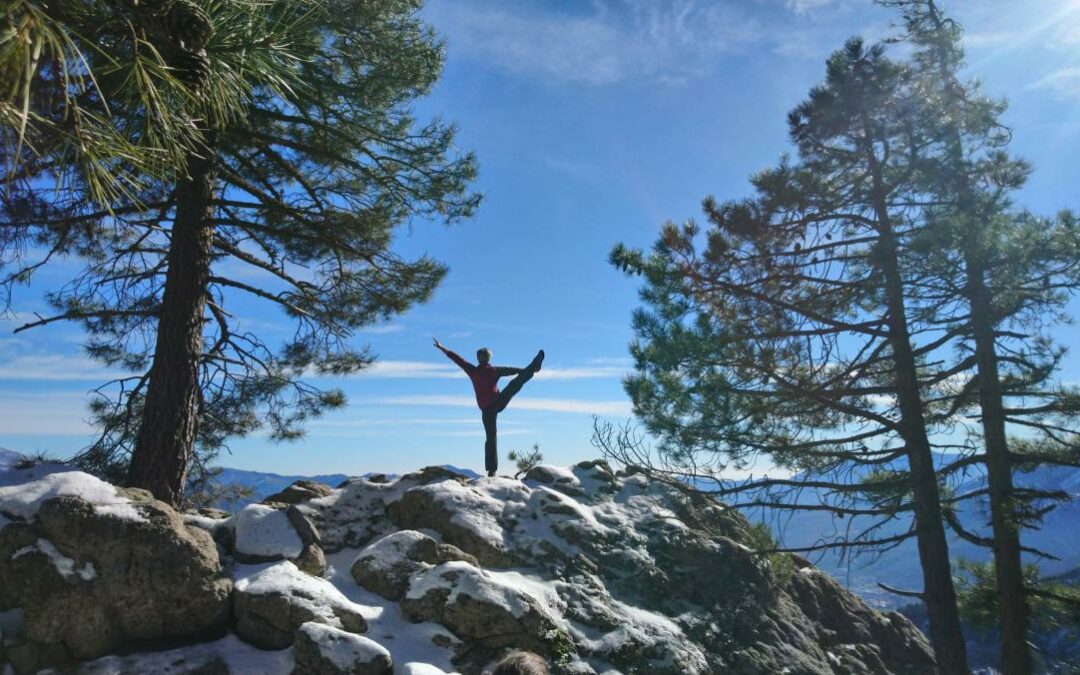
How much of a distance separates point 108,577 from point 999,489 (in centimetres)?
1043

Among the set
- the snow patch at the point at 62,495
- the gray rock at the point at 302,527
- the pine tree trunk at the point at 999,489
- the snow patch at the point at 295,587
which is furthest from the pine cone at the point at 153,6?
the pine tree trunk at the point at 999,489

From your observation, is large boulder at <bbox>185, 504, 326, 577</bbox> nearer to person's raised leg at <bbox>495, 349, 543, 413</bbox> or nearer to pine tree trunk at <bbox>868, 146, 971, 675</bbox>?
person's raised leg at <bbox>495, 349, 543, 413</bbox>

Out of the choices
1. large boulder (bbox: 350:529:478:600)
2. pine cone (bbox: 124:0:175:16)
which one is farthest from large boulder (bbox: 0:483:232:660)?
pine cone (bbox: 124:0:175:16)

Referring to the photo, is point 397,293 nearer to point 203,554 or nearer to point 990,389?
point 203,554

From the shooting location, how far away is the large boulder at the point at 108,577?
201 inches

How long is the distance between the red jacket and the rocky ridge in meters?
1.39

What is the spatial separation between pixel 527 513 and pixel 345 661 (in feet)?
12.2

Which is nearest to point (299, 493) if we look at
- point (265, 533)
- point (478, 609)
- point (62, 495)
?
point (265, 533)

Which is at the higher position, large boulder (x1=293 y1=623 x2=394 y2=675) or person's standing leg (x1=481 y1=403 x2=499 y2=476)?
person's standing leg (x1=481 y1=403 x2=499 y2=476)

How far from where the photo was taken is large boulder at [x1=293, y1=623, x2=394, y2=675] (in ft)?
17.1

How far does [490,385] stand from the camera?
1004 cm

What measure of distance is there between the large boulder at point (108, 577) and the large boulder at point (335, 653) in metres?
0.98

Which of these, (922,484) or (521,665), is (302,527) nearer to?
(521,665)

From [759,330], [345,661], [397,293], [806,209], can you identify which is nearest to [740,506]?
[759,330]
